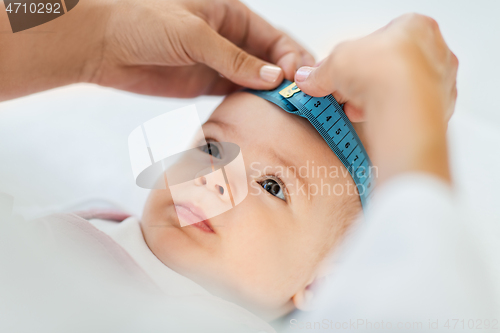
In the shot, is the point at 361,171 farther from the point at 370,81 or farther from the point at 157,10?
the point at 157,10

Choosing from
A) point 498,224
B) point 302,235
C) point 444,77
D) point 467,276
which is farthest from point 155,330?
point 498,224

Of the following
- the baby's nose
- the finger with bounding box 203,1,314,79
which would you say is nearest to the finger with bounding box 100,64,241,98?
the finger with bounding box 203,1,314,79

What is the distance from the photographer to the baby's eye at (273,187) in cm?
74

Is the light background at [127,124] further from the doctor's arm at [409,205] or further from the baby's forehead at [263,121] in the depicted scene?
the doctor's arm at [409,205]

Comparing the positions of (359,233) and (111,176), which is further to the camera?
(111,176)

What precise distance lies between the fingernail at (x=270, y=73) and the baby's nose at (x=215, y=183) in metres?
0.27

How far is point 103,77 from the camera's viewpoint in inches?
41.4

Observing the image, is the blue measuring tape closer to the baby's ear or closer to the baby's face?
the baby's face

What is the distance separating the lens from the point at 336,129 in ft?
2.47

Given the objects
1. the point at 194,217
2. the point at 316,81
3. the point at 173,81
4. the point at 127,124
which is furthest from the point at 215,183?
the point at 173,81

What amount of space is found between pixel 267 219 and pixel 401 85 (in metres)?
0.35

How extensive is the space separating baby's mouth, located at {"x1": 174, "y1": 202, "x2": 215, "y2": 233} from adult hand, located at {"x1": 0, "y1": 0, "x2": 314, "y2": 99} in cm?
32

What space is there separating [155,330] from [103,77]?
2.41 feet

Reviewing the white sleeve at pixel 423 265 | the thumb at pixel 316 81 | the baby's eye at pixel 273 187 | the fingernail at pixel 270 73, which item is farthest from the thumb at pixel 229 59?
the white sleeve at pixel 423 265
